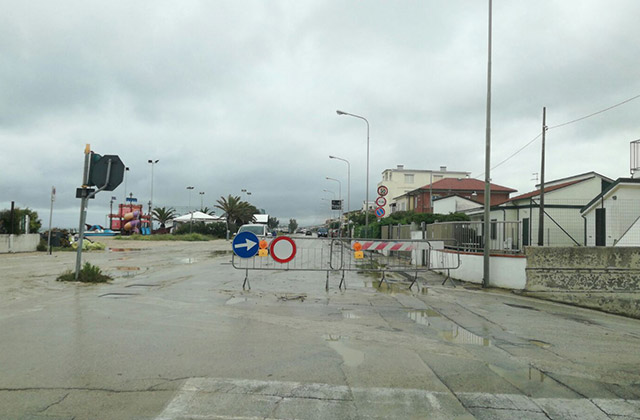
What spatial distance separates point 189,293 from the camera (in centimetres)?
1073

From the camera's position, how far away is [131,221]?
62688 millimetres

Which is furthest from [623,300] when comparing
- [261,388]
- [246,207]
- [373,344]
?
[246,207]

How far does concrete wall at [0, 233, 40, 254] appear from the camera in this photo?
2458 cm

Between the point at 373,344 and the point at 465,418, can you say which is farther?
the point at 373,344

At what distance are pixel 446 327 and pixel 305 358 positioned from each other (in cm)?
312

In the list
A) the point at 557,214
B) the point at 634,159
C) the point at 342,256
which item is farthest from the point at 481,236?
the point at 634,159

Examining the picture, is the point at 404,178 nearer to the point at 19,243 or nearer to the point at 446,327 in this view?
the point at 19,243

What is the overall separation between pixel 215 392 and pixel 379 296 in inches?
280

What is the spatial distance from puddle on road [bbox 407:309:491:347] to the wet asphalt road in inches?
2.3

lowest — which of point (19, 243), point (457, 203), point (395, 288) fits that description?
point (395, 288)

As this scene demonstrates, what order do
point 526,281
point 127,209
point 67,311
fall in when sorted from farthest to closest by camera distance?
point 127,209 → point 526,281 → point 67,311

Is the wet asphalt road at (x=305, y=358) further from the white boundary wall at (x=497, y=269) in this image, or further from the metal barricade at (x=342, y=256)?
the metal barricade at (x=342, y=256)

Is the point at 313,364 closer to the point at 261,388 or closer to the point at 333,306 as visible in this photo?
the point at 261,388

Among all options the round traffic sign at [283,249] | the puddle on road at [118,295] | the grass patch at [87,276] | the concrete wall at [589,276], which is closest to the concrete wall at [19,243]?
the grass patch at [87,276]
